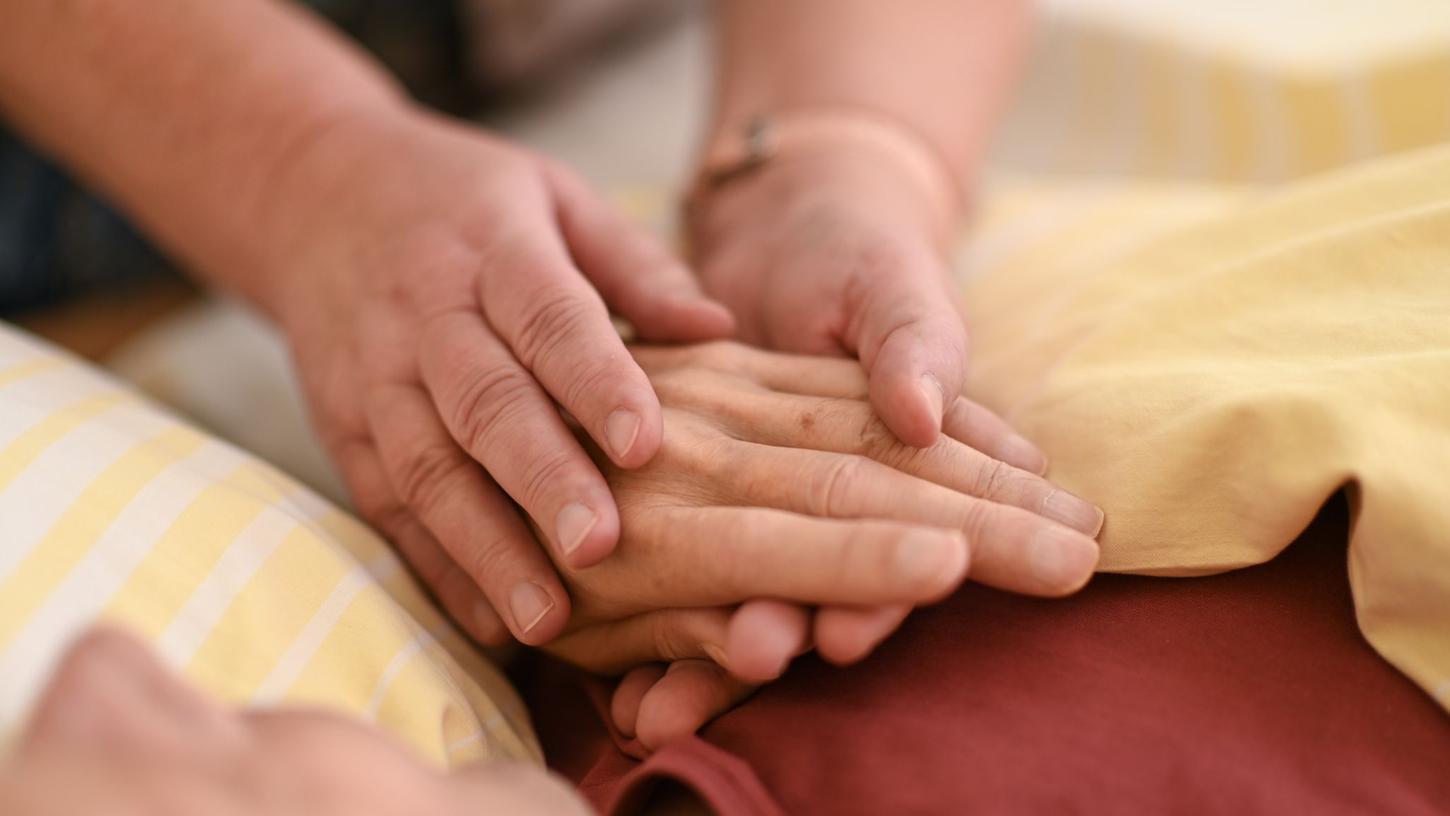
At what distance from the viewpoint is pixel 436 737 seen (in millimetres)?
463

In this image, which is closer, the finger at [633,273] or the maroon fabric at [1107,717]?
the maroon fabric at [1107,717]

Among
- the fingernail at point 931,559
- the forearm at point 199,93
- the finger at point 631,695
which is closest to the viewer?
the fingernail at point 931,559

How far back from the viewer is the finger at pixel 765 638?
441 millimetres

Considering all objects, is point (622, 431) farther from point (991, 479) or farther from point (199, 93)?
point (199, 93)

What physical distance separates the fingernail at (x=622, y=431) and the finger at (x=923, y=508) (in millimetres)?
44

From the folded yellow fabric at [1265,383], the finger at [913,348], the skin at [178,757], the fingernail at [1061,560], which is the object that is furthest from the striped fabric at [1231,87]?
the skin at [178,757]

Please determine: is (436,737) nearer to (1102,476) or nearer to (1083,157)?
(1102,476)

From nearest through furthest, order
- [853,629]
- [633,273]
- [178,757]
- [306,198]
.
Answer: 1. [178,757]
2. [853,629]
3. [633,273]
4. [306,198]

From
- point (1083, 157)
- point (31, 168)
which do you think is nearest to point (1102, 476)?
point (1083, 157)

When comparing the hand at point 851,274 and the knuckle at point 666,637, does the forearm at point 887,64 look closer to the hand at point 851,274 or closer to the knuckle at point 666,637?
the hand at point 851,274

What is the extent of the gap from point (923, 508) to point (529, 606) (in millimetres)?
193

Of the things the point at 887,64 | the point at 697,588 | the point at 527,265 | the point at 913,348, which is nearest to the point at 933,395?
the point at 913,348

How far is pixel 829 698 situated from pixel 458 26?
905mm

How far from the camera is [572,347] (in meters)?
0.55
